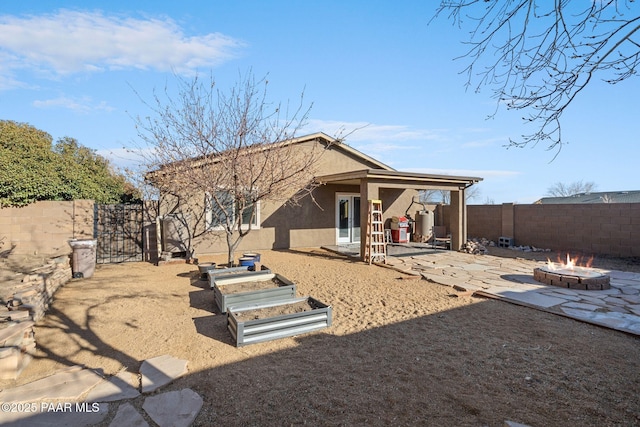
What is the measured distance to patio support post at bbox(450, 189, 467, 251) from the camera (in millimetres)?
12203

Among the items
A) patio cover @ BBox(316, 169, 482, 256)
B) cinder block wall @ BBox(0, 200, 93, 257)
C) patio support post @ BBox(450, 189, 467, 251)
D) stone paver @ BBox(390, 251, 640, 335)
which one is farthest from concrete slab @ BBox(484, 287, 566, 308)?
cinder block wall @ BBox(0, 200, 93, 257)

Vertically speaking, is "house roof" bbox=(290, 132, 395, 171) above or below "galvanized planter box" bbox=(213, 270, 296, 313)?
above

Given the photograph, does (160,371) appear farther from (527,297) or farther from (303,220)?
(303,220)

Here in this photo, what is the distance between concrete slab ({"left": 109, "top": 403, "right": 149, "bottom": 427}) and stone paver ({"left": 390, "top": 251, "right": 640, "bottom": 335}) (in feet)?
19.4

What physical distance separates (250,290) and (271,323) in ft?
5.97

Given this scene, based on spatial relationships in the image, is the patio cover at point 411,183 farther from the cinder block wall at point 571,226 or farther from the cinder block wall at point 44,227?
the cinder block wall at point 44,227

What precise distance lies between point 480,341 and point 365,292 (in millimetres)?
2633

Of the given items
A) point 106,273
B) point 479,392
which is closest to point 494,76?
point 479,392

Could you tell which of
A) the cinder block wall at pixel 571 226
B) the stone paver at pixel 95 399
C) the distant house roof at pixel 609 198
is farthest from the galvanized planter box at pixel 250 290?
the distant house roof at pixel 609 198

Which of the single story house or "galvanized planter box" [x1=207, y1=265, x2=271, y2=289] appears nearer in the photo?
"galvanized planter box" [x1=207, y1=265, x2=271, y2=289]

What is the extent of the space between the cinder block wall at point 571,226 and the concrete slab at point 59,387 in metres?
13.8

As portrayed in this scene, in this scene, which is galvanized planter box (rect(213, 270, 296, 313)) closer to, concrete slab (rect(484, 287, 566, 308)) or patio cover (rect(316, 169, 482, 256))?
concrete slab (rect(484, 287, 566, 308))

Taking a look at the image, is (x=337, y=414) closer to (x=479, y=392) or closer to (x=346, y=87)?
(x=479, y=392)

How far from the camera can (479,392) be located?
3006 mm
